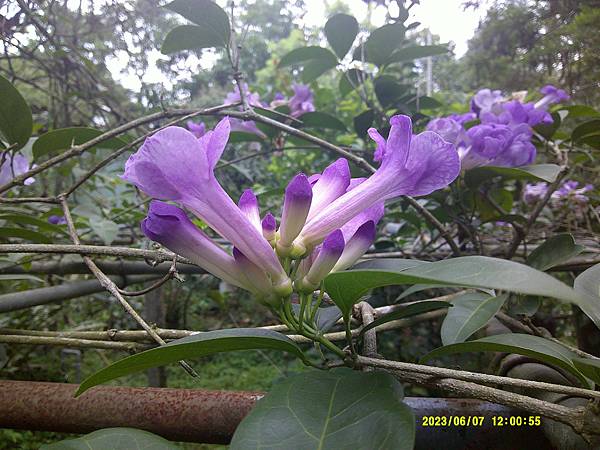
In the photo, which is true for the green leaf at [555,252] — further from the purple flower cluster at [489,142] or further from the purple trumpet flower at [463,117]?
the purple trumpet flower at [463,117]

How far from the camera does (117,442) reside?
501 millimetres

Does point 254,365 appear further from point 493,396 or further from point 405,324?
point 493,396

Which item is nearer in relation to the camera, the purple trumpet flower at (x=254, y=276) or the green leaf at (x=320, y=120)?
the purple trumpet flower at (x=254, y=276)

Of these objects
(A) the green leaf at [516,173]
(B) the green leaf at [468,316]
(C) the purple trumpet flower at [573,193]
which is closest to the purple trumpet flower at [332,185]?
(B) the green leaf at [468,316]

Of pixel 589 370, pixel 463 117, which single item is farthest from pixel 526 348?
pixel 463 117

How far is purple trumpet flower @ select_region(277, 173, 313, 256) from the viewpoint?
0.49 m

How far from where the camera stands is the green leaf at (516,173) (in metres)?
0.87

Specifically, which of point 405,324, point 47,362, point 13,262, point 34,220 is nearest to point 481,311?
point 405,324

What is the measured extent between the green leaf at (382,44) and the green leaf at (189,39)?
46 centimetres

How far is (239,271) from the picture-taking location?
0.51m

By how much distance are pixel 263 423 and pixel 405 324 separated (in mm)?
415

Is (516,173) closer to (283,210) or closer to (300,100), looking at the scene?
(283,210)

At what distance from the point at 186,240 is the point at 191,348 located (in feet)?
0.43

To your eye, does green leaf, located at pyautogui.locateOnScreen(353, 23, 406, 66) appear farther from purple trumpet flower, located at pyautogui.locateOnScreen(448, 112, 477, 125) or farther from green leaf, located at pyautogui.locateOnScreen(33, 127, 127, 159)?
green leaf, located at pyautogui.locateOnScreen(33, 127, 127, 159)
